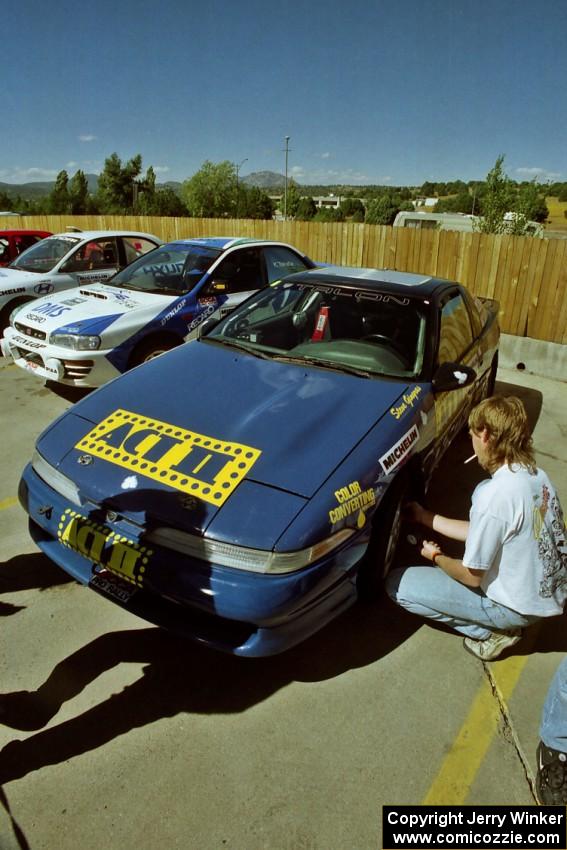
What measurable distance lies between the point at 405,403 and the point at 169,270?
151 inches

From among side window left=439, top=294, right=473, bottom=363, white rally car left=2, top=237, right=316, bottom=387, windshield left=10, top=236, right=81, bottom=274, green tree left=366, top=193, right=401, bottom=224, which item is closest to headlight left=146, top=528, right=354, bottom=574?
side window left=439, top=294, right=473, bottom=363

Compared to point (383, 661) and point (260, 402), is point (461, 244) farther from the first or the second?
point (383, 661)

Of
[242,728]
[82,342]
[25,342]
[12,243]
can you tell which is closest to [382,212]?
[12,243]

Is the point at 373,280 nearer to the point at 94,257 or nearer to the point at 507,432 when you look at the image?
the point at 507,432

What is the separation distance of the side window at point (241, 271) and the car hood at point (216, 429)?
2669 millimetres

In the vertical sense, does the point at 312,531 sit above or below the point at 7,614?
above

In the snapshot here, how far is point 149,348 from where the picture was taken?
16.7 feet

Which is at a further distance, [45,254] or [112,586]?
[45,254]

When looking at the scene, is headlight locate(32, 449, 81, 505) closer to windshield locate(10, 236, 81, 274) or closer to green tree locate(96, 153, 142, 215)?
windshield locate(10, 236, 81, 274)

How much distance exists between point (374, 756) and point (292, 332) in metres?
2.56

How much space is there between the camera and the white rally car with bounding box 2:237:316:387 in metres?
4.71

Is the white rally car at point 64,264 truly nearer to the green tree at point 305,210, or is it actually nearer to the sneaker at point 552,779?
the sneaker at point 552,779

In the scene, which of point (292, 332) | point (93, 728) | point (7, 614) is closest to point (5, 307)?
point (292, 332)

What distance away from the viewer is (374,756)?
2.01m
